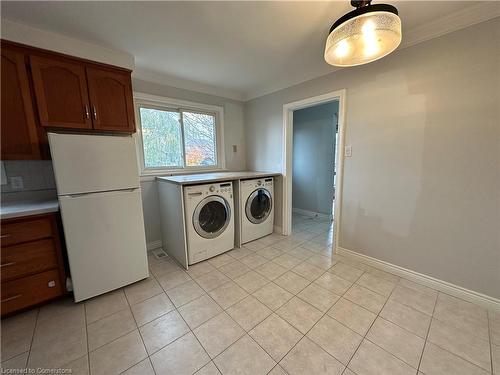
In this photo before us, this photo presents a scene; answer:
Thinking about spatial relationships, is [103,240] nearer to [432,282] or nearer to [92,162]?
[92,162]

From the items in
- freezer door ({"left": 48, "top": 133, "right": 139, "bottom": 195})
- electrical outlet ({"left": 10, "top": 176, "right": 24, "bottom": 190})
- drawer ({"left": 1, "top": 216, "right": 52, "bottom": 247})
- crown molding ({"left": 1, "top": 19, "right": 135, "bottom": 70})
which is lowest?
drawer ({"left": 1, "top": 216, "right": 52, "bottom": 247})

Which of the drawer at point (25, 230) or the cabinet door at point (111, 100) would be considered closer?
the drawer at point (25, 230)

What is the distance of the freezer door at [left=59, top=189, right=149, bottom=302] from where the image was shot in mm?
1548

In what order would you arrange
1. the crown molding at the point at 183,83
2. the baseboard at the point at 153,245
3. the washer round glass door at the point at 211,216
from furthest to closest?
the baseboard at the point at 153,245 → the crown molding at the point at 183,83 → the washer round glass door at the point at 211,216

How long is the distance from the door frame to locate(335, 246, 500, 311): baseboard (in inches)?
13.8

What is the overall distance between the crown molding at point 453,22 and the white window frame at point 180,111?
2322 millimetres

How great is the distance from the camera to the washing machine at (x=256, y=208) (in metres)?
2.62

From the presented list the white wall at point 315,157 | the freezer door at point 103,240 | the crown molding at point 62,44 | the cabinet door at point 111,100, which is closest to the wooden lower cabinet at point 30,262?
the freezer door at point 103,240

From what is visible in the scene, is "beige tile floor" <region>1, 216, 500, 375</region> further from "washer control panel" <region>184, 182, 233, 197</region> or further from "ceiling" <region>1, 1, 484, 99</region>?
"ceiling" <region>1, 1, 484, 99</region>

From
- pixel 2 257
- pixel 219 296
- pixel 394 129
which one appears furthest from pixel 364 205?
pixel 2 257

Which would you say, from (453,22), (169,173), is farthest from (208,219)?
(453,22)

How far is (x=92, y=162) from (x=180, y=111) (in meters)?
1.47

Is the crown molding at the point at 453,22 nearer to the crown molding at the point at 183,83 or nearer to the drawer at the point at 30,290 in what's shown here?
the crown molding at the point at 183,83

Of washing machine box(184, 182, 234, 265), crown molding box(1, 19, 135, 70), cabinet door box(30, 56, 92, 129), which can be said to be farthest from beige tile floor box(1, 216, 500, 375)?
crown molding box(1, 19, 135, 70)
